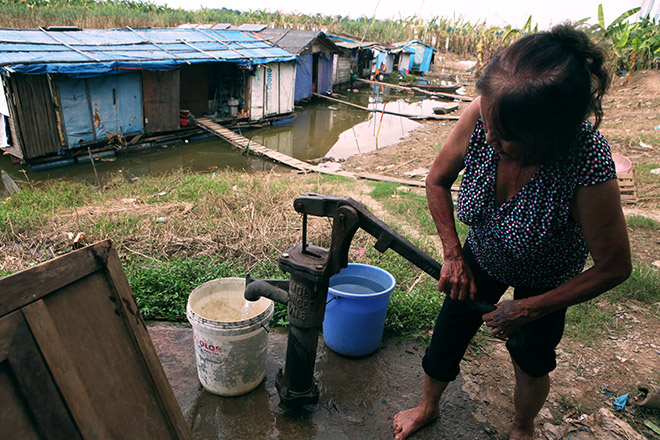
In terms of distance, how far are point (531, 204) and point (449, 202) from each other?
40cm

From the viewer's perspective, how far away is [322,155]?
1198 centimetres

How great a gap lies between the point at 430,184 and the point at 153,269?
2436 mm

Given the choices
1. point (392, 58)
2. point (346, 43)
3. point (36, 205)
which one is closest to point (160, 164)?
point (36, 205)

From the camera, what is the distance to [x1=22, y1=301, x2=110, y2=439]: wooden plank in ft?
3.65

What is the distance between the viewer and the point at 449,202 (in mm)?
1793

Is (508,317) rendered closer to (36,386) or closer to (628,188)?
(36,386)

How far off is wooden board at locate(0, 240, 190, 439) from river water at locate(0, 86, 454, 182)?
8657 millimetres

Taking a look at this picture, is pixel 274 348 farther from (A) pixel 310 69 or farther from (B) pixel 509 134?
(A) pixel 310 69

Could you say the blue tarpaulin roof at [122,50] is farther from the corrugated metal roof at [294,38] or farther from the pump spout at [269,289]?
the pump spout at [269,289]

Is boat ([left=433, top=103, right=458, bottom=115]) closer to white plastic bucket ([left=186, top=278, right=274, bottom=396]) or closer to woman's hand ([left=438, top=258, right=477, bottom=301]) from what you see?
white plastic bucket ([left=186, top=278, right=274, bottom=396])

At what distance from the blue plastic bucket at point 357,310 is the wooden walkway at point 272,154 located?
528 centimetres

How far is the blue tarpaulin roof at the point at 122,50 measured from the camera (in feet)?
28.0

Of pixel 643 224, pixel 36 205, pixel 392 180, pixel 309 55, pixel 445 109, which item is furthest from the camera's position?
pixel 445 109

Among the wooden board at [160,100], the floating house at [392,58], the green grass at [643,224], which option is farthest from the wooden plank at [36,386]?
the floating house at [392,58]
